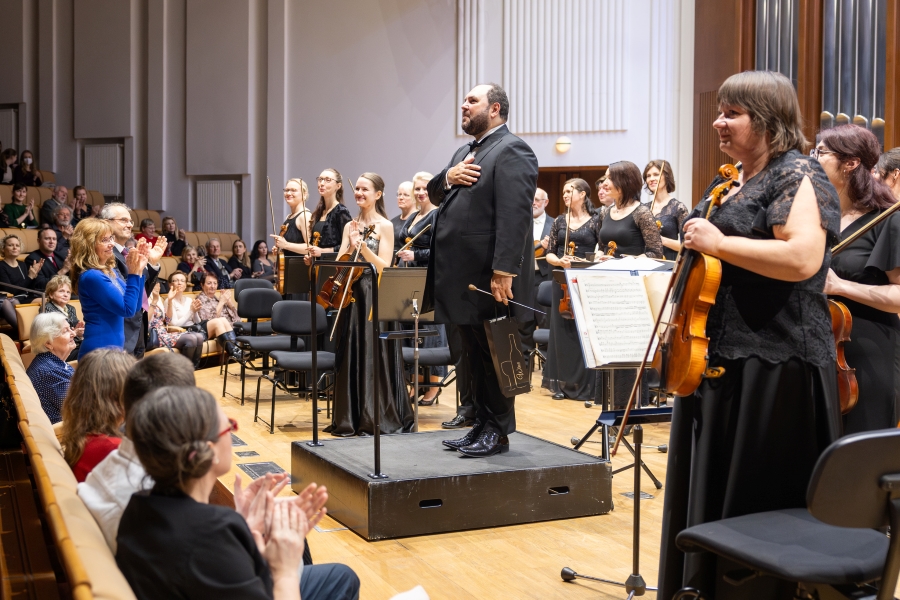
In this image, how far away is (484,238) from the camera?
3.38m

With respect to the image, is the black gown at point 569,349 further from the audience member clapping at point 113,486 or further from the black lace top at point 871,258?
the audience member clapping at point 113,486

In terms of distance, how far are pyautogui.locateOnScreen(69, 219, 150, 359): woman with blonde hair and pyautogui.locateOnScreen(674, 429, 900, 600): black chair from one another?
305 centimetres

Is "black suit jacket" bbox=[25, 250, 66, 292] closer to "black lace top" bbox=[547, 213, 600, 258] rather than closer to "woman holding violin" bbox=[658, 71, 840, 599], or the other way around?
"black lace top" bbox=[547, 213, 600, 258]

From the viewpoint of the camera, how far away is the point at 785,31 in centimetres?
682

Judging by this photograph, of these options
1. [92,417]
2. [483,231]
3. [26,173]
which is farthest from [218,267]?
[92,417]

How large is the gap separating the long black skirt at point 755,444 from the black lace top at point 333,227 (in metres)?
4.16

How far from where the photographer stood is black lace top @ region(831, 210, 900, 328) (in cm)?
276

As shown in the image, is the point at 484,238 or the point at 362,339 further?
the point at 362,339

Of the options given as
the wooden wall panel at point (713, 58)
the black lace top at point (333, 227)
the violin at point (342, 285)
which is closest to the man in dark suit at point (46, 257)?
the black lace top at point (333, 227)

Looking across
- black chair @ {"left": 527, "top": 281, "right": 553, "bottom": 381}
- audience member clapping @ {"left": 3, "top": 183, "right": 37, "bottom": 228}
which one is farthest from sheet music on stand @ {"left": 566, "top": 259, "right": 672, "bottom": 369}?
audience member clapping @ {"left": 3, "top": 183, "right": 37, "bottom": 228}

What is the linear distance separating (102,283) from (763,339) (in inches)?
121

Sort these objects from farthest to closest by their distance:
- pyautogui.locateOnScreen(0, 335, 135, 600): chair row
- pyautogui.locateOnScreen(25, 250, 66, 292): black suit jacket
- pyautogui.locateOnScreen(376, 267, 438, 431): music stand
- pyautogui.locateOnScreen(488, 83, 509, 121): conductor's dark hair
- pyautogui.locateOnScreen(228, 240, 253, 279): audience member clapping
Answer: pyautogui.locateOnScreen(228, 240, 253, 279): audience member clapping, pyautogui.locateOnScreen(25, 250, 66, 292): black suit jacket, pyautogui.locateOnScreen(376, 267, 438, 431): music stand, pyautogui.locateOnScreen(488, 83, 509, 121): conductor's dark hair, pyautogui.locateOnScreen(0, 335, 135, 600): chair row

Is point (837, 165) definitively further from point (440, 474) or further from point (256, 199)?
point (256, 199)

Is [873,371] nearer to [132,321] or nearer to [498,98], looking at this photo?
[498,98]
